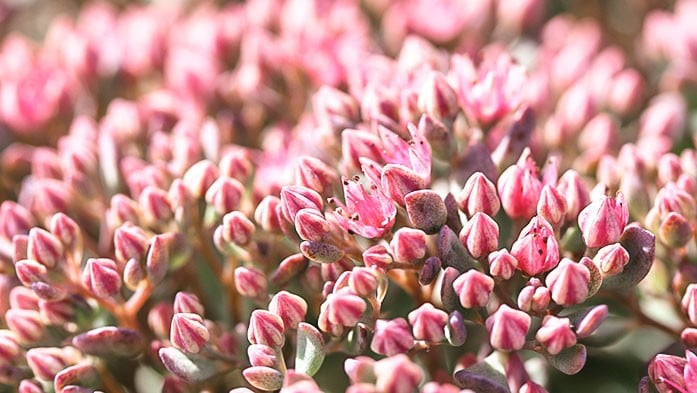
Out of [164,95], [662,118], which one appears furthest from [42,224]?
[662,118]

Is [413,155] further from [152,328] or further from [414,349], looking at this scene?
[152,328]

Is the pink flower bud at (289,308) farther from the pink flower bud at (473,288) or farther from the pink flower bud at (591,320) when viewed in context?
the pink flower bud at (591,320)

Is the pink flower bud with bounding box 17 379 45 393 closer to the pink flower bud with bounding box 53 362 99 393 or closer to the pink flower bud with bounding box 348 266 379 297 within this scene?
the pink flower bud with bounding box 53 362 99 393

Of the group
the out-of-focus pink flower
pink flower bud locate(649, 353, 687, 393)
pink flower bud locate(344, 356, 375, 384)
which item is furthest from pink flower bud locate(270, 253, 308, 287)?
pink flower bud locate(649, 353, 687, 393)

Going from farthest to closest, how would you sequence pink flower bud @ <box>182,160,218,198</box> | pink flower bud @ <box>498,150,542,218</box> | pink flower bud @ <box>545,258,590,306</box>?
1. pink flower bud @ <box>182,160,218,198</box>
2. pink flower bud @ <box>498,150,542,218</box>
3. pink flower bud @ <box>545,258,590,306</box>

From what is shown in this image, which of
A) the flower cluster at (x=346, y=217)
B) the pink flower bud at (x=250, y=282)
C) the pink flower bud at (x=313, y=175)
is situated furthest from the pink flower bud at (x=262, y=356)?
the pink flower bud at (x=313, y=175)

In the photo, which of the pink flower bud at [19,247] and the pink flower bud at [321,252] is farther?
the pink flower bud at [19,247]
